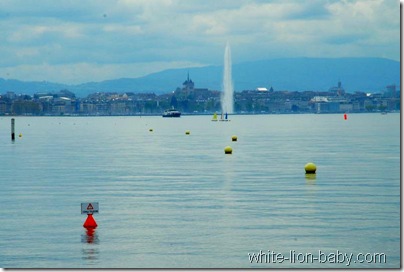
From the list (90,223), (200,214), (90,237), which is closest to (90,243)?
(90,237)

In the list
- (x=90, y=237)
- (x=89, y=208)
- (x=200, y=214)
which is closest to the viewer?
(x=90, y=237)

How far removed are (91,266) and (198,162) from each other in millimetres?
31307

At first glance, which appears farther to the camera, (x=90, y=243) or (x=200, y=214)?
(x=200, y=214)

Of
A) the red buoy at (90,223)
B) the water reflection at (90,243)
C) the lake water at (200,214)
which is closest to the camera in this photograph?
the lake water at (200,214)

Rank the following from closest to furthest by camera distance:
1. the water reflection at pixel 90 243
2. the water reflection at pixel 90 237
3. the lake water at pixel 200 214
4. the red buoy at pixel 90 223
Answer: the lake water at pixel 200 214
the water reflection at pixel 90 243
the water reflection at pixel 90 237
the red buoy at pixel 90 223

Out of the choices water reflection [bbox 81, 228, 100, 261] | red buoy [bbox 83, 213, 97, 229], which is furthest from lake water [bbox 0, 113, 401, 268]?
red buoy [bbox 83, 213, 97, 229]

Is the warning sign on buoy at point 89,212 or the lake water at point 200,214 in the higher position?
the warning sign on buoy at point 89,212

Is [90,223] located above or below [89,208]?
below

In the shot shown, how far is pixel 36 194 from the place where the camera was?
34.5 meters

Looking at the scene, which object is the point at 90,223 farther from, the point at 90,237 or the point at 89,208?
the point at 90,237

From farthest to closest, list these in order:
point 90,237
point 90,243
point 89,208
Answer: point 89,208 → point 90,237 → point 90,243

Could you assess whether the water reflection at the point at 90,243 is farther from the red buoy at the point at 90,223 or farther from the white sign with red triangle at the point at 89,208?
the white sign with red triangle at the point at 89,208

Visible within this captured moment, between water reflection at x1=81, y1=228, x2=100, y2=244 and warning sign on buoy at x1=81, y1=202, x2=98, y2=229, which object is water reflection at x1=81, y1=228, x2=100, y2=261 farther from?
warning sign on buoy at x1=81, y1=202, x2=98, y2=229

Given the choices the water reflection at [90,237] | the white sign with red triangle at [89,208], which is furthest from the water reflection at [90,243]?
the white sign with red triangle at [89,208]
